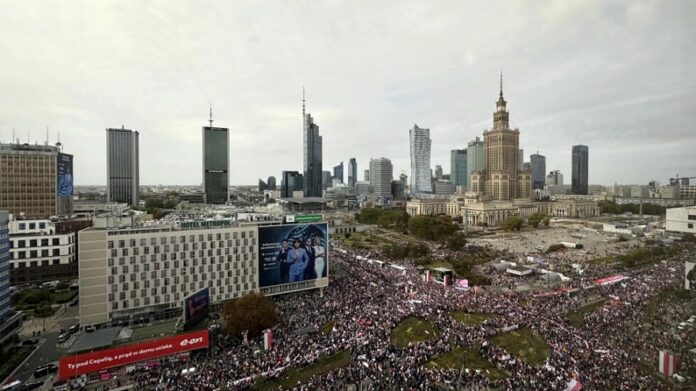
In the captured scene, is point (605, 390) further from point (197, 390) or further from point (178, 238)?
point (178, 238)

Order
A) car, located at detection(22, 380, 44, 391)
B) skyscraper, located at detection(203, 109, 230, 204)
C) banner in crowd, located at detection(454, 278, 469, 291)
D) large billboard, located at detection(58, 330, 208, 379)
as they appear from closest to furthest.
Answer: large billboard, located at detection(58, 330, 208, 379) < car, located at detection(22, 380, 44, 391) < banner in crowd, located at detection(454, 278, 469, 291) < skyscraper, located at detection(203, 109, 230, 204)

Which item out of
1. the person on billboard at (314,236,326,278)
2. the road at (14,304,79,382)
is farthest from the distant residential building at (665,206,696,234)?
the road at (14,304,79,382)

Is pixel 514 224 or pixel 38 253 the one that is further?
pixel 514 224

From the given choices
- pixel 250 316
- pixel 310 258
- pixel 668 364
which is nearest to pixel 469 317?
pixel 668 364

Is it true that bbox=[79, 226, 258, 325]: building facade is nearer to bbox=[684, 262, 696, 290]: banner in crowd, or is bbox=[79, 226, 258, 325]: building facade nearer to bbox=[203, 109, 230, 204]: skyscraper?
bbox=[684, 262, 696, 290]: banner in crowd

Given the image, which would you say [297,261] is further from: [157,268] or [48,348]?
[48,348]

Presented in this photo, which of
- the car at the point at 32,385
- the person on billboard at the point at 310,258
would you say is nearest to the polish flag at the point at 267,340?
the car at the point at 32,385

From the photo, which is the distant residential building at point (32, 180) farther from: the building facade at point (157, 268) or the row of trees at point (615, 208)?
the row of trees at point (615, 208)
